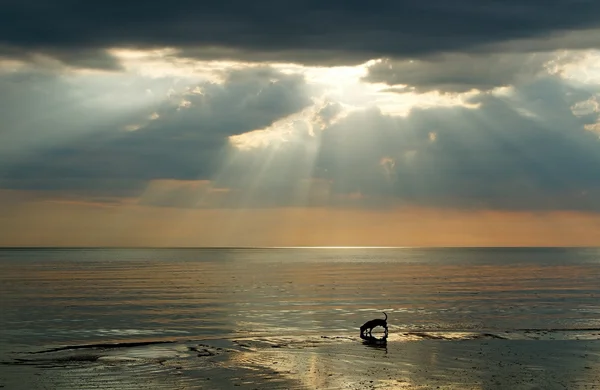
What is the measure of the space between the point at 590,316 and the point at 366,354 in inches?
1095

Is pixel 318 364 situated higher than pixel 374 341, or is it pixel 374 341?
pixel 374 341

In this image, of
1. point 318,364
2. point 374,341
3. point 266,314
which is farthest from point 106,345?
point 266,314

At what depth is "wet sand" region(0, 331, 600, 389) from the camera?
30.7m

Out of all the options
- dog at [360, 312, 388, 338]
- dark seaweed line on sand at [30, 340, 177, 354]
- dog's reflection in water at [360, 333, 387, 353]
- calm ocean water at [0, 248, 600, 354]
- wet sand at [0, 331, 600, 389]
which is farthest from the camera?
calm ocean water at [0, 248, 600, 354]

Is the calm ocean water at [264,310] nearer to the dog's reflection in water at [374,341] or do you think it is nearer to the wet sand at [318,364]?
the dog's reflection in water at [374,341]

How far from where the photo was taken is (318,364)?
35125 mm

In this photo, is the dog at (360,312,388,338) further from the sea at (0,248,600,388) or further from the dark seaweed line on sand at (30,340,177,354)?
the dark seaweed line on sand at (30,340,177,354)

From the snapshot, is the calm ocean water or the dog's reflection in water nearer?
the dog's reflection in water

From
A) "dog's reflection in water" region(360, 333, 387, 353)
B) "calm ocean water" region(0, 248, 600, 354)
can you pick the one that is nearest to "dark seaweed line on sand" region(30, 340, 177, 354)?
"calm ocean water" region(0, 248, 600, 354)

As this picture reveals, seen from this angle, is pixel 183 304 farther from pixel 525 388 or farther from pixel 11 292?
pixel 525 388

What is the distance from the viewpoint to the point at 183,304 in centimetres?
6819

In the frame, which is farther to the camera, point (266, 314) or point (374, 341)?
point (266, 314)

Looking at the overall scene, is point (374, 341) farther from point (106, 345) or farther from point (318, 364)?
point (106, 345)

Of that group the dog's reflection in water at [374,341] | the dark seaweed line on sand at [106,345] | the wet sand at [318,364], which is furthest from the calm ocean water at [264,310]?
the wet sand at [318,364]
